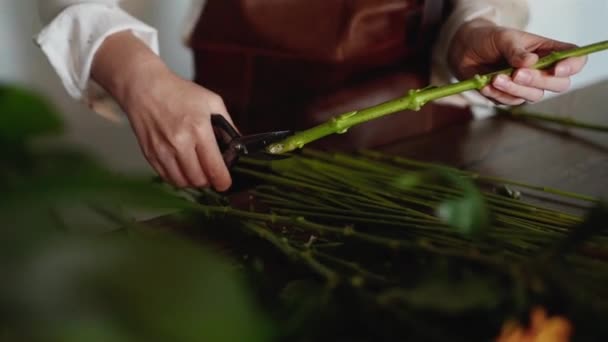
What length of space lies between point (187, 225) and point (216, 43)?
277mm

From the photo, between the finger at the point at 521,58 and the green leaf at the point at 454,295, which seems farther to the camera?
the finger at the point at 521,58

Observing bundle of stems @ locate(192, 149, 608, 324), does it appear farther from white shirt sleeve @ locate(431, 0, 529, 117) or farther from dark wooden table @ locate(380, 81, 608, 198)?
white shirt sleeve @ locate(431, 0, 529, 117)

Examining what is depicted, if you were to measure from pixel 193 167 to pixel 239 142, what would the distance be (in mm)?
42

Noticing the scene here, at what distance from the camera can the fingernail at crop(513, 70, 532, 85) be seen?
493 mm

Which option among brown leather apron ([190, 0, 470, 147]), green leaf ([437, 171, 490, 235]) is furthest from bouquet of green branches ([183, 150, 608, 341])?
brown leather apron ([190, 0, 470, 147])

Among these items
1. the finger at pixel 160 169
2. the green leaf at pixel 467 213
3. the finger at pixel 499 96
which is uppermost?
the green leaf at pixel 467 213

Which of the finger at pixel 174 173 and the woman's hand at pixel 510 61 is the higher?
the woman's hand at pixel 510 61

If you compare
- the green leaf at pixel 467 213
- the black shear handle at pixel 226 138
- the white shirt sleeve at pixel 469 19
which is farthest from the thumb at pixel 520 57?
the green leaf at pixel 467 213

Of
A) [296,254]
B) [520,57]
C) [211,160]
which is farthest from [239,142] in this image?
[520,57]

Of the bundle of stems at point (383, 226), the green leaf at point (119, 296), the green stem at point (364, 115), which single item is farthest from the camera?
the green stem at point (364, 115)

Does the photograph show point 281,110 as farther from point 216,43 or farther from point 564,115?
point 564,115

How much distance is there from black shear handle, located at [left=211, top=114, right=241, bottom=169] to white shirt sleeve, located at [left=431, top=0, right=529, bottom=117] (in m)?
0.29

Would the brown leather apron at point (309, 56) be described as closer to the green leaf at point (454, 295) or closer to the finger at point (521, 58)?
the finger at point (521, 58)

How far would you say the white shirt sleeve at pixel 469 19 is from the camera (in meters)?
0.64
